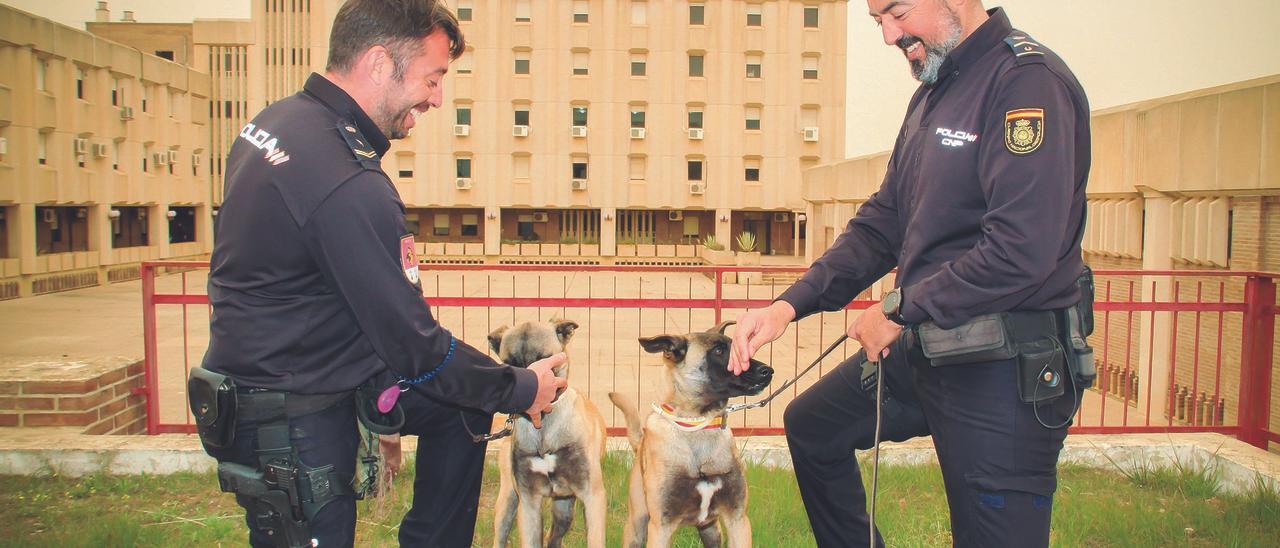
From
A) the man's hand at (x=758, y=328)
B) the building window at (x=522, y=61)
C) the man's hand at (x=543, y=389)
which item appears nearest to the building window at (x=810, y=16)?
the building window at (x=522, y=61)

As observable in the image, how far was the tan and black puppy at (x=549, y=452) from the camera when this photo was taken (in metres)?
3.88

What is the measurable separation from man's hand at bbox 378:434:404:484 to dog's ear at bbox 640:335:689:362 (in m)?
1.62

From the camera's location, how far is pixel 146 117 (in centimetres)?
3884

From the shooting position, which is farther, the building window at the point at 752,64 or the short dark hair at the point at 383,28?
the building window at the point at 752,64

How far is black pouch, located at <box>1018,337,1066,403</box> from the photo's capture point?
8.32ft

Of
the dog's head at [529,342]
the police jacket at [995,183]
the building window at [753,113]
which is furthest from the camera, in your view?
the building window at [753,113]

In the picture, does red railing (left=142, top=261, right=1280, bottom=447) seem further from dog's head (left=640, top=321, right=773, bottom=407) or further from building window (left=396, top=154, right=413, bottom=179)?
Result: building window (left=396, top=154, right=413, bottom=179)

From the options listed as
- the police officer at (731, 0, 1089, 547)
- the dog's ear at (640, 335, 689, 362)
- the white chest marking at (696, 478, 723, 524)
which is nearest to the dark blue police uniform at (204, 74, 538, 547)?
the dog's ear at (640, 335, 689, 362)

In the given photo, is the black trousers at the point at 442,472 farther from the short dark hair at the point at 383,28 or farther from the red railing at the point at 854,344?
the short dark hair at the point at 383,28

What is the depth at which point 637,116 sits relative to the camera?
46125mm

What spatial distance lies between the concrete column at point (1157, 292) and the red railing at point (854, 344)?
1.3 inches

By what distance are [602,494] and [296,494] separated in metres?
1.63

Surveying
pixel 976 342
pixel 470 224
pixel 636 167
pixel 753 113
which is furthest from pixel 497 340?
pixel 470 224

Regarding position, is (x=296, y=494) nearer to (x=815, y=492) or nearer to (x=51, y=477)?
(x=815, y=492)
